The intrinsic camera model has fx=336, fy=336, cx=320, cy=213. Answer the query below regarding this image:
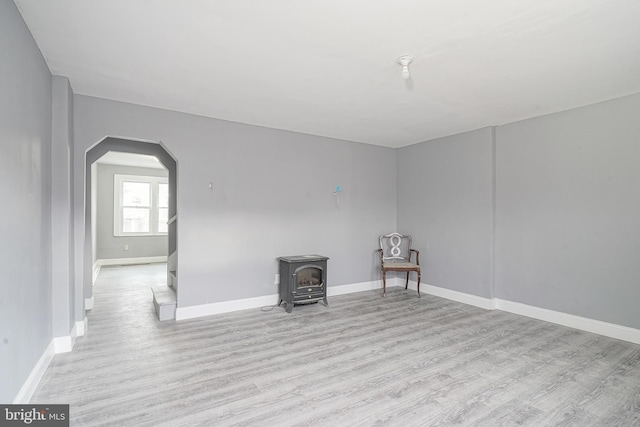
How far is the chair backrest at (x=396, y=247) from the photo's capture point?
5.77m

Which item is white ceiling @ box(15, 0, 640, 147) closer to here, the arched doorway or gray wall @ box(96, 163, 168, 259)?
the arched doorway

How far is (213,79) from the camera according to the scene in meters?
3.10

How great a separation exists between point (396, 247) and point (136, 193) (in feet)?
22.2

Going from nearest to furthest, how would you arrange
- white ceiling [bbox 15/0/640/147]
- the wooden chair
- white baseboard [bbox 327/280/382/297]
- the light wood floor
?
1. white ceiling [bbox 15/0/640/147]
2. the light wood floor
3. white baseboard [bbox 327/280/382/297]
4. the wooden chair

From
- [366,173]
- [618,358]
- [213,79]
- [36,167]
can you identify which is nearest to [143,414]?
[36,167]

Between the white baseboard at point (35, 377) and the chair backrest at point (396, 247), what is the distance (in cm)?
447

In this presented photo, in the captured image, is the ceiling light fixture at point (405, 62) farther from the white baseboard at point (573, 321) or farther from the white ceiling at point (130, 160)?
the white ceiling at point (130, 160)

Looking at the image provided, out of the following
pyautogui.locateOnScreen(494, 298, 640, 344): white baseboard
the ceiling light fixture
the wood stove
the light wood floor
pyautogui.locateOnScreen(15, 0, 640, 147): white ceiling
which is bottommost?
the light wood floor

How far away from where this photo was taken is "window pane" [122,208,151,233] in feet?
27.8

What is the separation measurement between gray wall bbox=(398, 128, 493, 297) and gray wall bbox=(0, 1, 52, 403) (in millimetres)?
4842

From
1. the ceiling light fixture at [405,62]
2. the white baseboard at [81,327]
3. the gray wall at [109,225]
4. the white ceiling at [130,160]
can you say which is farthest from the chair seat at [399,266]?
the gray wall at [109,225]

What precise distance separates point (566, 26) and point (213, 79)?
275 cm

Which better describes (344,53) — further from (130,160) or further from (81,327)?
(130,160)

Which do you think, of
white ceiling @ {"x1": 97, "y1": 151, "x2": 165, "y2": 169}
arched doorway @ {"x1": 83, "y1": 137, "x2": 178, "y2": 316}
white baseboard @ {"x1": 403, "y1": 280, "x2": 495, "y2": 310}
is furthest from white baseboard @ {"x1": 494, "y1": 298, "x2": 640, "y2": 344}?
white ceiling @ {"x1": 97, "y1": 151, "x2": 165, "y2": 169}
